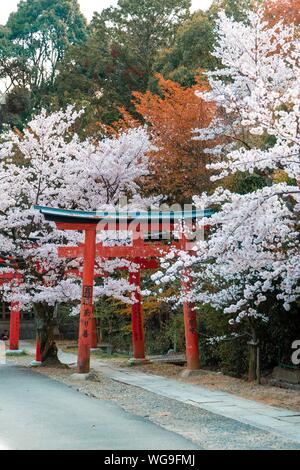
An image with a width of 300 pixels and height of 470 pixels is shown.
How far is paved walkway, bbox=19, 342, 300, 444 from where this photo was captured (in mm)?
10039

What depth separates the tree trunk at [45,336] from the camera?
19734mm

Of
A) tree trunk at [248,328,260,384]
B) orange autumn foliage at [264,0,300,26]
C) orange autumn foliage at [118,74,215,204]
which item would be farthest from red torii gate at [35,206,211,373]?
orange autumn foliage at [264,0,300,26]

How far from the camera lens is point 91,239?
16.5 m

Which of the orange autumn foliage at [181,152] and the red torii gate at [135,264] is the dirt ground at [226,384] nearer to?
the red torii gate at [135,264]

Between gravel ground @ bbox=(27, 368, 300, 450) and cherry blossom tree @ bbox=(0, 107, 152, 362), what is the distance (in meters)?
4.16

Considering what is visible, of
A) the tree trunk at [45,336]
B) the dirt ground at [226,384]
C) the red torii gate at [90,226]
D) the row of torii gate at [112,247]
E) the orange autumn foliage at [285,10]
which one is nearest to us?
the dirt ground at [226,384]

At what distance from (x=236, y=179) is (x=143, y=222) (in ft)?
10.3

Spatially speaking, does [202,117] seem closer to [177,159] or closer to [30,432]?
[177,159]

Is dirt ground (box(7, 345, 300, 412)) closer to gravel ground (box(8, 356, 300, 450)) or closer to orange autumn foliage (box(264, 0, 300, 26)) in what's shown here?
gravel ground (box(8, 356, 300, 450))

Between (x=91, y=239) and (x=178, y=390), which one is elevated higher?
(x=91, y=239)

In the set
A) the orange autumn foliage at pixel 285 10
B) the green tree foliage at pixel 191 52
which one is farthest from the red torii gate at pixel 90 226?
the green tree foliage at pixel 191 52

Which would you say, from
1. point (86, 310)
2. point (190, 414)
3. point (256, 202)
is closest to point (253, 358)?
point (86, 310)

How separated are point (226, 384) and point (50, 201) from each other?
813 centimetres

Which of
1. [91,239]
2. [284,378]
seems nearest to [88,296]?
[91,239]
